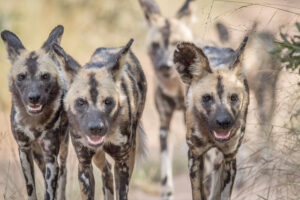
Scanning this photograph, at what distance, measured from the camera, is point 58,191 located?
4.82 metres

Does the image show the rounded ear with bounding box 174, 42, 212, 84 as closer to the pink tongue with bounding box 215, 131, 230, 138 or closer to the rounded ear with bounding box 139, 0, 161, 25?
the pink tongue with bounding box 215, 131, 230, 138

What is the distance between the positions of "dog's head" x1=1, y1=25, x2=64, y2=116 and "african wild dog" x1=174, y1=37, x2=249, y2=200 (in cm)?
85

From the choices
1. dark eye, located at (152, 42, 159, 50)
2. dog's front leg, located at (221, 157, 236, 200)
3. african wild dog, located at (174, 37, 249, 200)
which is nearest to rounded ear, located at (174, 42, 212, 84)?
african wild dog, located at (174, 37, 249, 200)

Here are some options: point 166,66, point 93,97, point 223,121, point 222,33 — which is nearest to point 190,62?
point 223,121

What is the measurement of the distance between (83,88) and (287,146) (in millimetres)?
1320

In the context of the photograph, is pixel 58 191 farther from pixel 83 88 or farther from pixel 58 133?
pixel 83 88

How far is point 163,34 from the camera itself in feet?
24.9

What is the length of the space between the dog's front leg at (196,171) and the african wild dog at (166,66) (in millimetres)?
2382

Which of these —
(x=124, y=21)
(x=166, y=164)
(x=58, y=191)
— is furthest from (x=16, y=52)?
(x=124, y=21)

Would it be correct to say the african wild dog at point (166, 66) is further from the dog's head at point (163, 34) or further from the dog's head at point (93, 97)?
the dog's head at point (93, 97)

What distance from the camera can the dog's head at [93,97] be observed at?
13.4 feet

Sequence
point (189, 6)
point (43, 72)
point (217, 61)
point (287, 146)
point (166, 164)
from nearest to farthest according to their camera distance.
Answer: point (287, 146), point (43, 72), point (217, 61), point (166, 164), point (189, 6)

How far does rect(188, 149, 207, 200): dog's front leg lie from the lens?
14.5ft

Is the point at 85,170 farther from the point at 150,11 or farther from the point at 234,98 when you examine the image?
the point at 150,11
